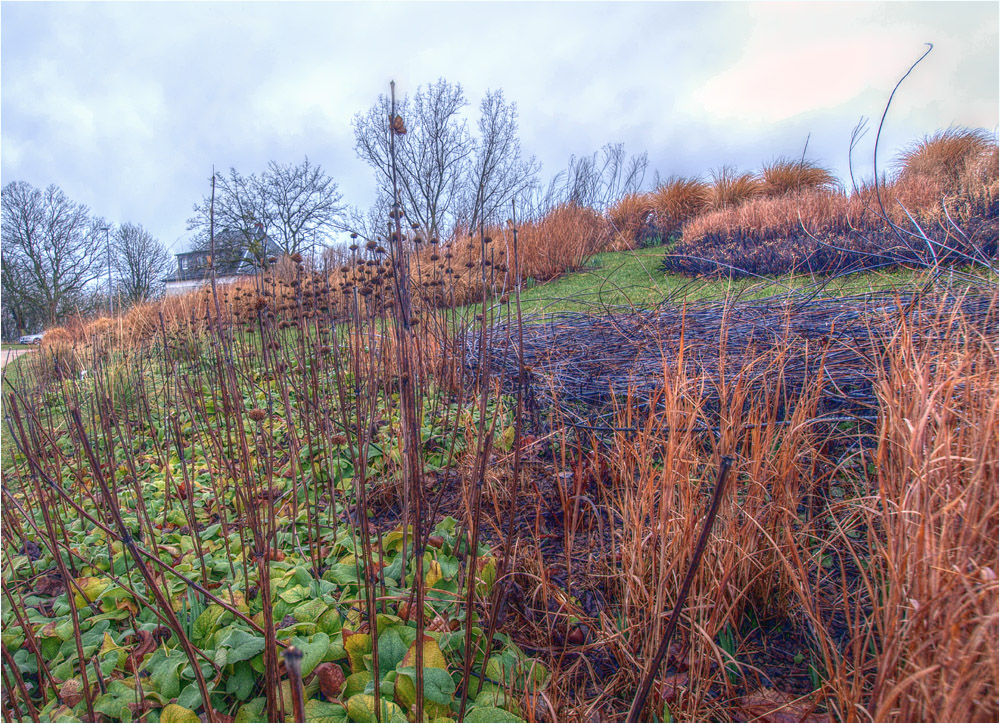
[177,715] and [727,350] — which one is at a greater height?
[727,350]

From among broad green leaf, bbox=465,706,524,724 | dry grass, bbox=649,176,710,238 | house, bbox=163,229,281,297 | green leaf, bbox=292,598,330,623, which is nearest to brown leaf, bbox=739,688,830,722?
broad green leaf, bbox=465,706,524,724

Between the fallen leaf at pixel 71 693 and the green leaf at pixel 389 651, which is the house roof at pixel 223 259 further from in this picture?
the fallen leaf at pixel 71 693

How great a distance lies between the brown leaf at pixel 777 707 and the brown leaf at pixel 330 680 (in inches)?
37.7

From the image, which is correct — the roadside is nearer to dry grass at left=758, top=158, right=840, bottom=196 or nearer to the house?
the house

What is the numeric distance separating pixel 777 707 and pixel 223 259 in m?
14.8

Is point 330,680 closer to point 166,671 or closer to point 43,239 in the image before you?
point 166,671

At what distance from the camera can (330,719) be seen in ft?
3.81

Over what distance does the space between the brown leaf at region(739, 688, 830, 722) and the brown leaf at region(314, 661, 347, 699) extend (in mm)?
957

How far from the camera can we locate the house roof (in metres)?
1.85

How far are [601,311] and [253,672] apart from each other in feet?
7.59

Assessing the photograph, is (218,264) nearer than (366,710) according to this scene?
No

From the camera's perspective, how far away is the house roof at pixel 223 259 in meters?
1.85

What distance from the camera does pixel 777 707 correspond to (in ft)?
3.85

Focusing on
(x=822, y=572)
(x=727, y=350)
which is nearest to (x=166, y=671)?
(x=822, y=572)
